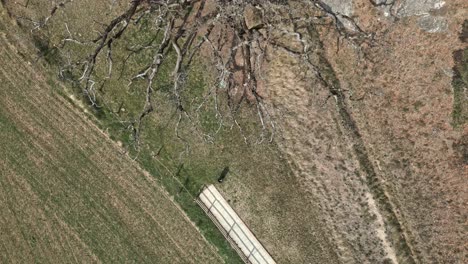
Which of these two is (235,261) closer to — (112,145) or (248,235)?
(248,235)

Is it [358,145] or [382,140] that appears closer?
[382,140]

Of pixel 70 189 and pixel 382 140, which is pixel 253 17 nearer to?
pixel 382 140

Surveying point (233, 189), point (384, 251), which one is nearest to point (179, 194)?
point (233, 189)

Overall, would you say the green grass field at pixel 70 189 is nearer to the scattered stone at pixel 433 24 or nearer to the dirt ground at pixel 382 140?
the dirt ground at pixel 382 140

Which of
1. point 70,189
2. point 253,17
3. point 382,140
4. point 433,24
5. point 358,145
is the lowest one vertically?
point 70,189

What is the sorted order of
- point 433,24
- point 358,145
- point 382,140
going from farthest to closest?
point 358,145
point 382,140
point 433,24

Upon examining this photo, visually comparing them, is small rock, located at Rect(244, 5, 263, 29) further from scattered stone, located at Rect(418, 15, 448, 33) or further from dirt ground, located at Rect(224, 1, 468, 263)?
scattered stone, located at Rect(418, 15, 448, 33)

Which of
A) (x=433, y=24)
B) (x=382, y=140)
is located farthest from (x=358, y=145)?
(x=433, y=24)

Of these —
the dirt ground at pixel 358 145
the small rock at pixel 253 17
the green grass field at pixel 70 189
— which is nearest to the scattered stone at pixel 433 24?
the dirt ground at pixel 358 145
